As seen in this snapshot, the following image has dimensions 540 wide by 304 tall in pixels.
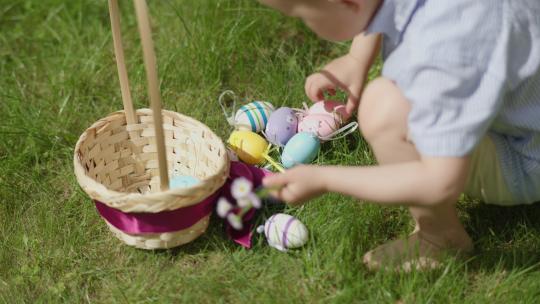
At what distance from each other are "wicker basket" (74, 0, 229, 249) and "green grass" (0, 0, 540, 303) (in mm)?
101

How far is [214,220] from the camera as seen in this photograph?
1.83 m

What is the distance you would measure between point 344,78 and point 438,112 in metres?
0.52

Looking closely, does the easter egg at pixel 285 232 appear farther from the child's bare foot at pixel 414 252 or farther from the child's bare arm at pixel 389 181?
the child's bare arm at pixel 389 181

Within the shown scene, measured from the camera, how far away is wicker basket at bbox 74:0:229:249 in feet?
5.16

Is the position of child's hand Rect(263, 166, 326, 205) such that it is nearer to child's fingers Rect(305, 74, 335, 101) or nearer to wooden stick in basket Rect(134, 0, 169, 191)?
wooden stick in basket Rect(134, 0, 169, 191)

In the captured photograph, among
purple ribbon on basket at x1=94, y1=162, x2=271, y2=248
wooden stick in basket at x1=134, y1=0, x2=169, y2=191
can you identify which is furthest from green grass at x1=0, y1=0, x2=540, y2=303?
wooden stick in basket at x1=134, y1=0, x2=169, y2=191

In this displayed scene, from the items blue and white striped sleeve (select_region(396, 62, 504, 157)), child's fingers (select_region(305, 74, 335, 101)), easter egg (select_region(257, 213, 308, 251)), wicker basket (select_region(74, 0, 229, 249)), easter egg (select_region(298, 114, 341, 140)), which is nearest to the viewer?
blue and white striped sleeve (select_region(396, 62, 504, 157))

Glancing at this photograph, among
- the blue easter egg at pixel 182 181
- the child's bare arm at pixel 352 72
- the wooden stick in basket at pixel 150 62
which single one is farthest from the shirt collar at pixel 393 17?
the blue easter egg at pixel 182 181

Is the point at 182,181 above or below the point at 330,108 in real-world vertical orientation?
below

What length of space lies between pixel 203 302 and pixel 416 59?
0.72m

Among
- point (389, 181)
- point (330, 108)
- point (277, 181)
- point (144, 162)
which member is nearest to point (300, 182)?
point (277, 181)

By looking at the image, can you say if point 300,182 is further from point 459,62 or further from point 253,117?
point 253,117

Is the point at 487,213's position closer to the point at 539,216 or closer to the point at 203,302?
the point at 539,216

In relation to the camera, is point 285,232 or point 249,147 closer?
point 285,232
